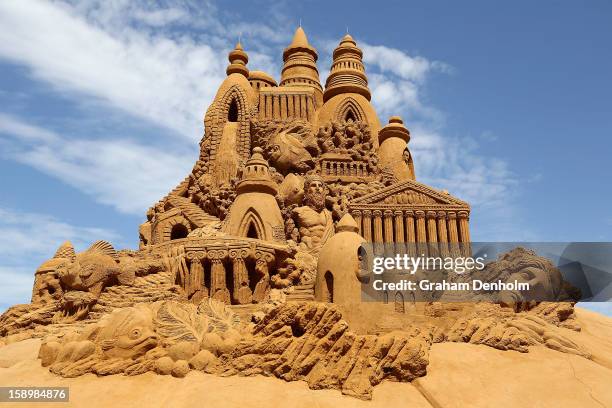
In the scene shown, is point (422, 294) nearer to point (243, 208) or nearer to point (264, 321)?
point (264, 321)

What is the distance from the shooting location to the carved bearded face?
77.5 feet

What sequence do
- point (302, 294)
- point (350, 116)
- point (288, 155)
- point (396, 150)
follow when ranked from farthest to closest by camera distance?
1. point (350, 116)
2. point (396, 150)
3. point (288, 155)
4. point (302, 294)

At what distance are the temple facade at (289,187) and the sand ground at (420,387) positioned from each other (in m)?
5.54

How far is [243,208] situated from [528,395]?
12923 mm

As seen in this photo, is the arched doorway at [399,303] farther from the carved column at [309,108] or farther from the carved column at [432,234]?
the carved column at [309,108]

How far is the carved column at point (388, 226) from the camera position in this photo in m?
21.9

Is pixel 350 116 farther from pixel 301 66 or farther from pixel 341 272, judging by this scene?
pixel 341 272

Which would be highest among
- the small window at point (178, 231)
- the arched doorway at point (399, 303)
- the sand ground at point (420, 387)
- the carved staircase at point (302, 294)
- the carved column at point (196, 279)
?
the small window at point (178, 231)

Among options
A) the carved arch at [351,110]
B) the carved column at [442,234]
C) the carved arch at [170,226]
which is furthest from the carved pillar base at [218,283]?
the carved arch at [351,110]

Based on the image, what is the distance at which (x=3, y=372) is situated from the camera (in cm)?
1320

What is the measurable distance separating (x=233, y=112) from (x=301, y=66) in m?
5.75

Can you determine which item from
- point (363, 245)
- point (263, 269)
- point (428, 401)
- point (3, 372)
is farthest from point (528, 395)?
point (3, 372)

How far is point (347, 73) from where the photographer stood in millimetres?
31516

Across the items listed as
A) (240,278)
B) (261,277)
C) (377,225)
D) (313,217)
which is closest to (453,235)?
(377,225)
